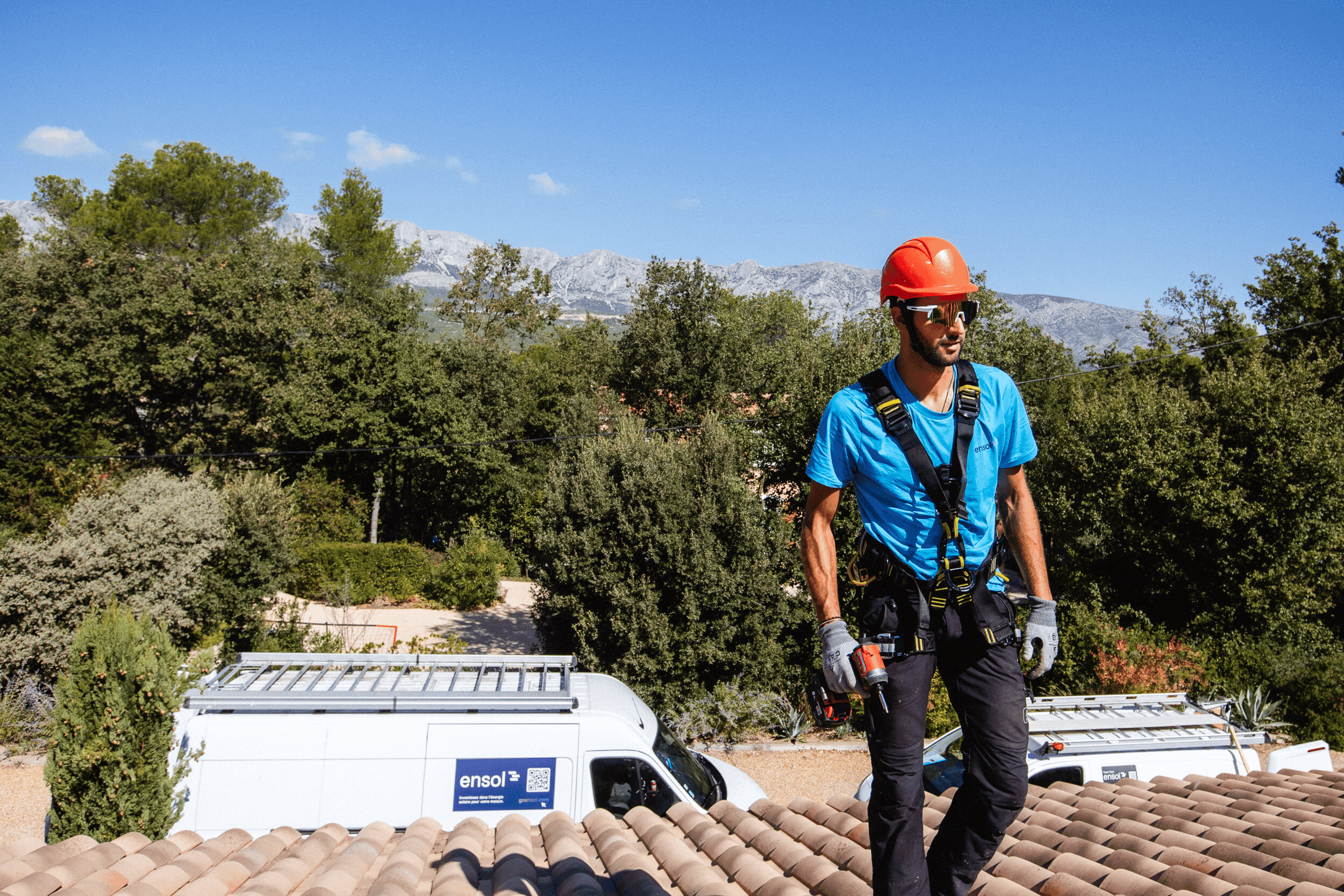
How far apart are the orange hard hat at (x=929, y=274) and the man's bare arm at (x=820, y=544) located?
2.39 feet

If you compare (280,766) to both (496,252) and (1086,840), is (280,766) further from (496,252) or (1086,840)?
(496,252)

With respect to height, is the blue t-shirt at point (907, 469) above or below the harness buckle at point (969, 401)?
below

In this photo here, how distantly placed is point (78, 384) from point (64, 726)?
26.6m

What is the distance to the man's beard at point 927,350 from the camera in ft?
9.80

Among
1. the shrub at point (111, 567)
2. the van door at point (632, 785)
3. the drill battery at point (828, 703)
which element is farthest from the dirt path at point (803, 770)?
the drill battery at point (828, 703)

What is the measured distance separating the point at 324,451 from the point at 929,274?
1143 inches

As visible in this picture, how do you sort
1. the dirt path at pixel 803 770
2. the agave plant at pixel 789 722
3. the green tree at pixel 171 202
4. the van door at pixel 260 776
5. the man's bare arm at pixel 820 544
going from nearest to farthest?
1. the man's bare arm at pixel 820 544
2. the van door at pixel 260 776
3. the dirt path at pixel 803 770
4. the agave plant at pixel 789 722
5. the green tree at pixel 171 202

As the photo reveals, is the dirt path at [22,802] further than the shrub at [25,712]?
No

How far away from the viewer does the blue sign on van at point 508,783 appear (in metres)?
8.07

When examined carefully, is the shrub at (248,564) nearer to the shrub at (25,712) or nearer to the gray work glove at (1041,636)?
the shrub at (25,712)

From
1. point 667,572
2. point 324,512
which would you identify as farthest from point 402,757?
point 324,512

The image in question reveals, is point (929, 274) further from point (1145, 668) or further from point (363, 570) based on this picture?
point (363, 570)

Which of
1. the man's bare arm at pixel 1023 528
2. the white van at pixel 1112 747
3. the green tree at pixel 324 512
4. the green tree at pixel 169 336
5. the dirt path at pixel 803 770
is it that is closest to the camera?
the man's bare arm at pixel 1023 528

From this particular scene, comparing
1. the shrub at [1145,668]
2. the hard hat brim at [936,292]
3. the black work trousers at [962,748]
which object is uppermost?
the hard hat brim at [936,292]
